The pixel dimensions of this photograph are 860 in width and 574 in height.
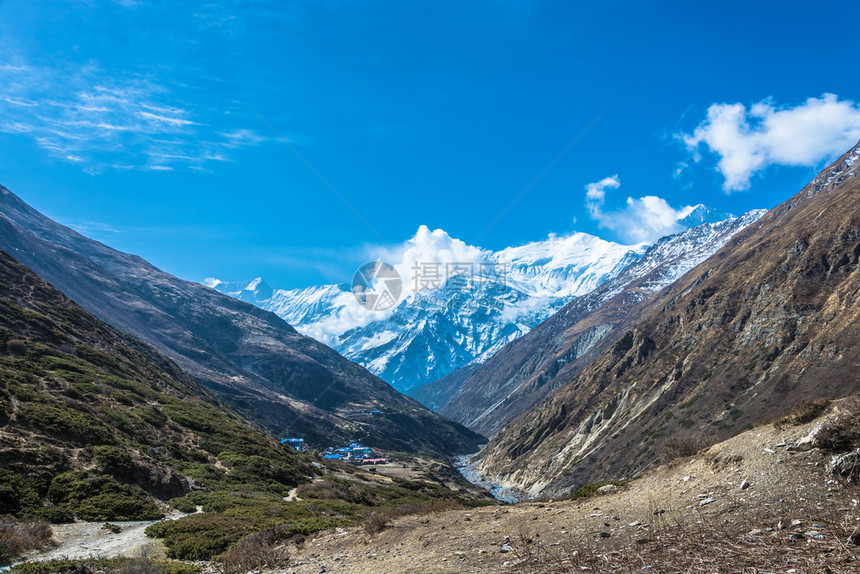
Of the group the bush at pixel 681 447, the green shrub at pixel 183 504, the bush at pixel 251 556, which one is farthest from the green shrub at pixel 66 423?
the bush at pixel 681 447

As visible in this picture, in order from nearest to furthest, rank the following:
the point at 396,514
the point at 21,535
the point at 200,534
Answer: the point at 21,535, the point at 200,534, the point at 396,514

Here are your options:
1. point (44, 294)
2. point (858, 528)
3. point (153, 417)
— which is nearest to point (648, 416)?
point (153, 417)

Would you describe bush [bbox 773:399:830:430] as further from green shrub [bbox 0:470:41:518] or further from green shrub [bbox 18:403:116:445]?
green shrub [bbox 18:403:116:445]

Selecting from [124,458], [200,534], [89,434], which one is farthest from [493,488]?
[200,534]

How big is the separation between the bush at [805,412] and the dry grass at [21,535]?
2627 centimetres

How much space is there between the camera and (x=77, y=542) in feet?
59.5

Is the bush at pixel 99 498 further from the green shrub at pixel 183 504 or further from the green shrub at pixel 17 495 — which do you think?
the green shrub at pixel 183 504

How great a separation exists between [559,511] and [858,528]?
9.40 m

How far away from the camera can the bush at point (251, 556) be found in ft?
51.0

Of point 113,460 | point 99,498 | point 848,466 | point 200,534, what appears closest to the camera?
point 848,466

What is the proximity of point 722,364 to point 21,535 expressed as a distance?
131m

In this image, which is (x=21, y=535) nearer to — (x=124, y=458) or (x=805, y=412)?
(x=124, y=458)

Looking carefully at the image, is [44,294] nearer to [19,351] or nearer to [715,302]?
[19,351]

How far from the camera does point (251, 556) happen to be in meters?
16.2
